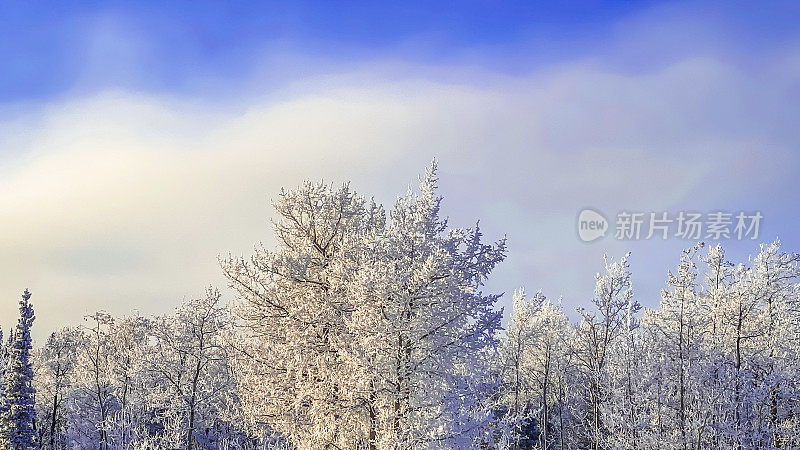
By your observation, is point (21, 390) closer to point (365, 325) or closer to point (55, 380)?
point (55, 380)

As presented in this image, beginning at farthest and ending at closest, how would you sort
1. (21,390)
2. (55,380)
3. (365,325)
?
(55,380) < (21,390) < (365,325)

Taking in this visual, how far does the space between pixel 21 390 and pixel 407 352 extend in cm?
3054

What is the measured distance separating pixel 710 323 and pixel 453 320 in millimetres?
18431

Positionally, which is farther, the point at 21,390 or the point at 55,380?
the point at 55,380

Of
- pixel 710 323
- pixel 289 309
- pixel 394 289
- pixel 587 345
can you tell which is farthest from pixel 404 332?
pixel 587 345

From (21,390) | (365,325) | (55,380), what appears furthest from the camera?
(55,380)

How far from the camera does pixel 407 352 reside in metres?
→ 14.3

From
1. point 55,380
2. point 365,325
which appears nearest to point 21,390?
point 55,380

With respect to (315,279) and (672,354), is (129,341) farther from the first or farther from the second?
(672,354)

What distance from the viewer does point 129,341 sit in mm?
41500

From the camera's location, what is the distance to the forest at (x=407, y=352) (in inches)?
558

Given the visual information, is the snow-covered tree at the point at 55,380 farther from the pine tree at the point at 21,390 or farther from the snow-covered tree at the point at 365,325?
the snow-covered tree at the point at 365,325

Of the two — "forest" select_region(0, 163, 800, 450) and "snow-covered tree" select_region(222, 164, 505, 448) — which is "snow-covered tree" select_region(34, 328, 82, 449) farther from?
"snow-covered tree" select_region(222, 164, 505, 448)

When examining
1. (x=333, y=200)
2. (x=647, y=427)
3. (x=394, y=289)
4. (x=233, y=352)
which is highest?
(x=333, y=200)
